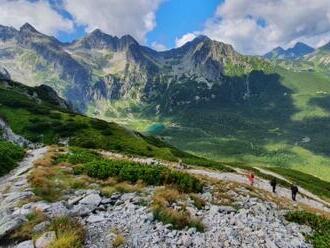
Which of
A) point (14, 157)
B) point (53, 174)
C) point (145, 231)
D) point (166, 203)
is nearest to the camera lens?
point (145, 231)

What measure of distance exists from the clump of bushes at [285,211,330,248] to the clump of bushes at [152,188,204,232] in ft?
20.9

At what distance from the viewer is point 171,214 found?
80.4ft

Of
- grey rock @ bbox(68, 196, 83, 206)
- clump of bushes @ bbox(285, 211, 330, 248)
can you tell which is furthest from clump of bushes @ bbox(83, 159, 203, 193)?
clump of bushes @ bbox(285, 211, 330, 248)

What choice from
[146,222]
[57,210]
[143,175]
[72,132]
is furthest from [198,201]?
[72,132]

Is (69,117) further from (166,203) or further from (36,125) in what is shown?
(166,203)

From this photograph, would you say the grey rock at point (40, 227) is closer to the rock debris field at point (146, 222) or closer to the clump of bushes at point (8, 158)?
the rock debris field at point (146, 222)

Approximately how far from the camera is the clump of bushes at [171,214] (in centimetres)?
2402

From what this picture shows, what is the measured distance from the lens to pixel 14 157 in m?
48.1

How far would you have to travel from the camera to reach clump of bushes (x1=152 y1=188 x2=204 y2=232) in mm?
24016

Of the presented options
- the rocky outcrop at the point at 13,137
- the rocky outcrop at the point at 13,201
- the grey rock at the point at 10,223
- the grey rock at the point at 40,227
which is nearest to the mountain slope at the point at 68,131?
the rocky outcrop at the point at 13,137

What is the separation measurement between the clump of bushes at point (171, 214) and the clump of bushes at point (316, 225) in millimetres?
6357

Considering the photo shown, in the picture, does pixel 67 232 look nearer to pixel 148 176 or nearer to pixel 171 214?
pixel 171 214

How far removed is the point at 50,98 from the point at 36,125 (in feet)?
303

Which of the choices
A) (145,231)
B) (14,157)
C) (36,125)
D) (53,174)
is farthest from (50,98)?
(145,231)
